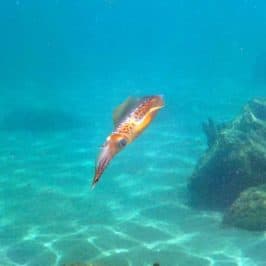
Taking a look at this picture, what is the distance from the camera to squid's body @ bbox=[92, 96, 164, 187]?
3.26m

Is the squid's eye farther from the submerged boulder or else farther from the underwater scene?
the submerged boulder

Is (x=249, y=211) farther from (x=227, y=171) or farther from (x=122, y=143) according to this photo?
(x=122, y=143)

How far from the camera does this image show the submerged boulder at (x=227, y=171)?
11.9 m

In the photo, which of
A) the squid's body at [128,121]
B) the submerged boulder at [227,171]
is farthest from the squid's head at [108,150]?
the submerged boulder at [227,171]

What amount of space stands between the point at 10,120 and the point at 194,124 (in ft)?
37.6

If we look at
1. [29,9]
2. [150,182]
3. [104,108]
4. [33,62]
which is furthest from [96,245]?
[29,9]

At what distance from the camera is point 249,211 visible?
34.3 ft

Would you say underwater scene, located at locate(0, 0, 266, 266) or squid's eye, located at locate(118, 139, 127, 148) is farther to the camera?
underwater scene, located at locate(0, 0, 266, 266)

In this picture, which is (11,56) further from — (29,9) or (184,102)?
(184,102)

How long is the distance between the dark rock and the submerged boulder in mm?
985

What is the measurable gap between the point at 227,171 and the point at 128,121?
9.19 metres

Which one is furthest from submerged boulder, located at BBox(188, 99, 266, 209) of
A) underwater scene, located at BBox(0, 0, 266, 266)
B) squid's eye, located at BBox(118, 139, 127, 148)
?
squid's eye, located at BBox(118, 139, 127, 148)

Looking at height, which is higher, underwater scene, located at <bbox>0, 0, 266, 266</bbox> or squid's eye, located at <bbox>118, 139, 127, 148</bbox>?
underwater scene, located at <bbox>0, 0, 266, 266</bbox>

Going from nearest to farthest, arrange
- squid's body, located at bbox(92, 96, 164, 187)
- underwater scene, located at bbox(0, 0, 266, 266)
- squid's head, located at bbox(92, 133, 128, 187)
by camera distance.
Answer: squid's head, located at bbox(92, 133, 128, 187) < squid's body, located at bbox(92, 96, 164, 187) < underwater scene, located at bbox(0, 0, 266, 266)
